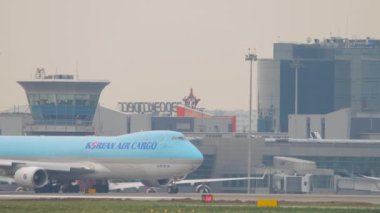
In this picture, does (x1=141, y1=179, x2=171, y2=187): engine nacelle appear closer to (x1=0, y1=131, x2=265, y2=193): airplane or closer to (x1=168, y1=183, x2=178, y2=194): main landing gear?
(x1=0, y1=131, x2=265, y2=193): airplane

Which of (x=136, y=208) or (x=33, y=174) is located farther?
(x=33, y=174)

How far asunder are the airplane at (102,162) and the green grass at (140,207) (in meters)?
34.1

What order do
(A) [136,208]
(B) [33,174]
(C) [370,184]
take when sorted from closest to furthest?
1. (A) [136,208]
2. (B) [33,174]
3. (C) [370,184]

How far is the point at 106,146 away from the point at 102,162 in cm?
158

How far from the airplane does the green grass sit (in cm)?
3414

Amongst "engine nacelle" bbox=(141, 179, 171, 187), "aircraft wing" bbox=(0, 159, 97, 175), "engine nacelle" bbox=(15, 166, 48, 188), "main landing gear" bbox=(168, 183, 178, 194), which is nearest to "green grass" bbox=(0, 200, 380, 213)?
"main landing gear" bbox=(168, 183, 178, 194)

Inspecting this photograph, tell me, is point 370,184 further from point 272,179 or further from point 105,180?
point 105,180

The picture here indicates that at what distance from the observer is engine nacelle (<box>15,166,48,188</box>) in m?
152

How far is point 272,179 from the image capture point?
194 metres

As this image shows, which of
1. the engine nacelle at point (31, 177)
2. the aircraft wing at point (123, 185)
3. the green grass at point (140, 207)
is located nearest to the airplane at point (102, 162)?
the engine nacelle at point (31, 177)

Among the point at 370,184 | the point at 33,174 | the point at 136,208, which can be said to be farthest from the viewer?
the point at 370,184

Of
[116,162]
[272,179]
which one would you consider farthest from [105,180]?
[272,179]

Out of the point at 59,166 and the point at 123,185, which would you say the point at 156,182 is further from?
the point at 59,166

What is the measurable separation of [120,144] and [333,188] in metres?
44.1
